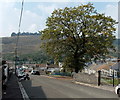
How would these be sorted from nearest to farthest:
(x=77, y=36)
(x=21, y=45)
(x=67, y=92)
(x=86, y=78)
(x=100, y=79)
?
(x=67, y=92) < (x=100, y=79) < (x=86, y=78) < (x=77, y=36) < (x=21, y=45)

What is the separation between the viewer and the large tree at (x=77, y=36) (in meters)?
35.9

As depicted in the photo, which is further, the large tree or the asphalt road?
the large tree

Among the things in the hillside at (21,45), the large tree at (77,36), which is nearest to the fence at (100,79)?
the large tree at (77,36)

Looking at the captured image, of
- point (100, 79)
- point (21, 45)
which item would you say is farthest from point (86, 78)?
point (21, 45)

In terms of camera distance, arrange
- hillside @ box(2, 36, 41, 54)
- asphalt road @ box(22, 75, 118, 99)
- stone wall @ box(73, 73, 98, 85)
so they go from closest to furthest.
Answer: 1. asphalt road @ box(22, 75, 118, 99)
2. stone wall @ box(73, 73, 98, 85)
3. hillside @ box(2, 36, 41, 54)

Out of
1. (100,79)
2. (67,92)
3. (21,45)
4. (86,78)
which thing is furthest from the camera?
(21,45)

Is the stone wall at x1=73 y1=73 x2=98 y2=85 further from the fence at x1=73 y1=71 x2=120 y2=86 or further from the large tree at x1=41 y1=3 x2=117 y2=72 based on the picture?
the large tree at x1=41 y1=3 x2=117 y2=72

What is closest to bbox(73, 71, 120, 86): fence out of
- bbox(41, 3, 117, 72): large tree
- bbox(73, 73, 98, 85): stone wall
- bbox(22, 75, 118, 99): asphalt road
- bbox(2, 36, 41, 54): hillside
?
bbox(73, 73, 98, 85): stone wall

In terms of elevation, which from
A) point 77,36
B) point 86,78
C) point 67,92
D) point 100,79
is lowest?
point 67,92

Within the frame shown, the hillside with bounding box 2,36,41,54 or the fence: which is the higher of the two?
the hillside with bounding box 2,36,41,54

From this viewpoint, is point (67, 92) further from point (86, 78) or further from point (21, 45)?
point (21, 45)

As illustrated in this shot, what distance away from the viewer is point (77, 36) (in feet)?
125

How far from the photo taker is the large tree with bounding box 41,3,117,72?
118ft

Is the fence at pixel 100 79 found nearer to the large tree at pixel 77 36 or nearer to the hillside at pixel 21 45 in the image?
the large tree at pixel 77 36
